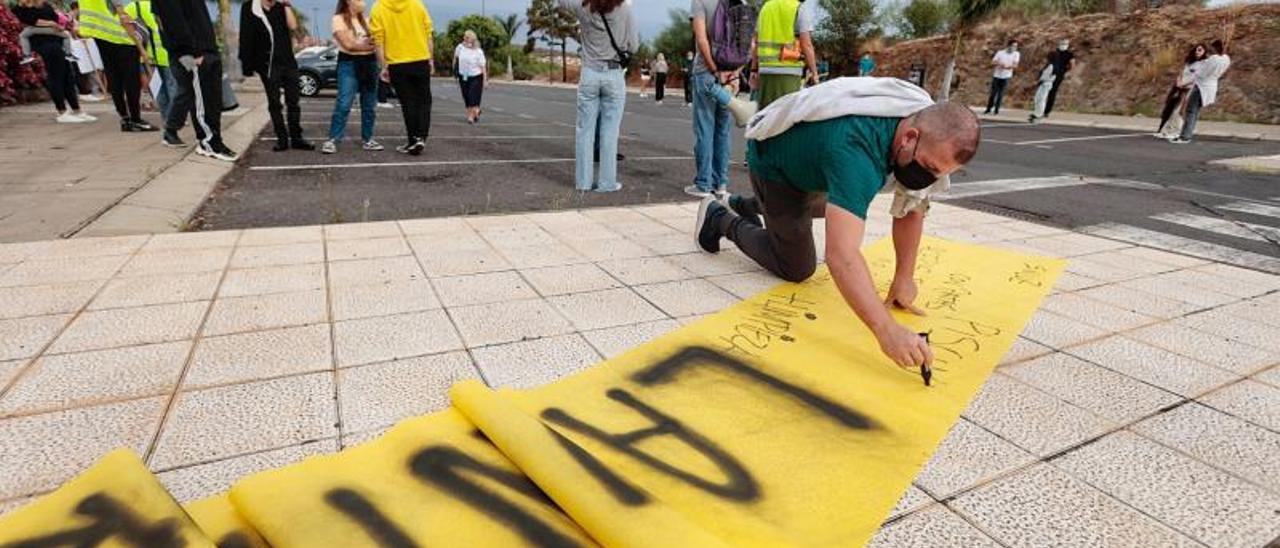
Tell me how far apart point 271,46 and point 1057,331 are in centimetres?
676

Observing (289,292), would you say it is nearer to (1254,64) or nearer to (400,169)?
(400,169)

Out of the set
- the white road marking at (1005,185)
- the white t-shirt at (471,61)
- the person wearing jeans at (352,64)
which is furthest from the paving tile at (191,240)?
the white t-shirt at (471,61)

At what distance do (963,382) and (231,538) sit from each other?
7.13 ft

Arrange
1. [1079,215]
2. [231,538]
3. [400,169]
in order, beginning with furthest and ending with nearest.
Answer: [400,169] < [1079,215] < [231,538]

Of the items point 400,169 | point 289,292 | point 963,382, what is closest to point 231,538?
point 289,292

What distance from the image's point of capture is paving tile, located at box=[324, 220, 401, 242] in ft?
12.8

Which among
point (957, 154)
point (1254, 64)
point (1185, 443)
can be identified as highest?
point (1254, 64)

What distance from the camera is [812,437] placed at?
75.2 inches

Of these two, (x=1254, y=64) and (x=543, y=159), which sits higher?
(x=1254, y=64)

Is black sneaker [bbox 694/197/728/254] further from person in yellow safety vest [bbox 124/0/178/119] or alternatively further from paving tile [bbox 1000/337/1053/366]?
person in yellow safety vest [bbox 124/0/178/119]

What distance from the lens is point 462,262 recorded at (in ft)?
11.4

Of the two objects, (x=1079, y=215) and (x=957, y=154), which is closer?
(x=957, y=154)

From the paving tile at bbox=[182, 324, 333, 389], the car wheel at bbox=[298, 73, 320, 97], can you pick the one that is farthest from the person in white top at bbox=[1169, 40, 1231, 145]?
the car wheel at bbox=[298, 73, 320, 97]

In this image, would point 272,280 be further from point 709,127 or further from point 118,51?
point 118,51
